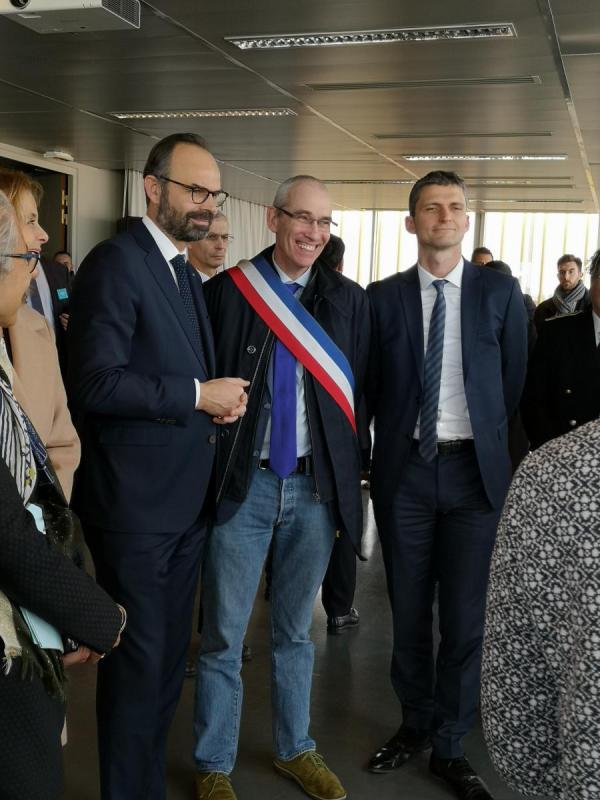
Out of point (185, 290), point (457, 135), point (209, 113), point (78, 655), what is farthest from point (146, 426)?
point (457, 135)

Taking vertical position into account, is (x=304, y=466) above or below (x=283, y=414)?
below

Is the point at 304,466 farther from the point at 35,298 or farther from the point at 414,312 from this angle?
the point at 35,298

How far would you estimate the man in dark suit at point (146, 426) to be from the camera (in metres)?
2.15

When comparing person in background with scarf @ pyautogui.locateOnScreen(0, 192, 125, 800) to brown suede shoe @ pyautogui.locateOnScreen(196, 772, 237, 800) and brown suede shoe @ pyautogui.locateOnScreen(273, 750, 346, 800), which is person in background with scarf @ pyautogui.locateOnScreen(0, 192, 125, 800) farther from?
brown suede shoe @ pyautogui.locateOnScreen(273, 750, 346, 800)

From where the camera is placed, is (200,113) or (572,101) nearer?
(572,101)

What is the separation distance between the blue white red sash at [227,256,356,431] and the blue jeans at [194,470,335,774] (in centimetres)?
29

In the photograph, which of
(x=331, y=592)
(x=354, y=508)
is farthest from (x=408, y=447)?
(x=331, y=592)

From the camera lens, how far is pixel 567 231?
16.3 meters

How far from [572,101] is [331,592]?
5397mm

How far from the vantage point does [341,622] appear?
412cm

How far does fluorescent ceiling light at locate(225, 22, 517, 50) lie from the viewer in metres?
5.68

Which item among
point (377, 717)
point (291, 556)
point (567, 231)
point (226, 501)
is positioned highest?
point (567, 231)

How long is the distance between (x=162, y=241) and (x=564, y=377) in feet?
5.17

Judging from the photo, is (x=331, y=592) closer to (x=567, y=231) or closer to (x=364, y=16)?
(x=364, y=16)
